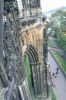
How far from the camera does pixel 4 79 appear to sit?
26.5ft

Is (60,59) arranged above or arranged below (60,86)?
below

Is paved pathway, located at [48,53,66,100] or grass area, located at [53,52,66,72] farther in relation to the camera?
grass area, located at [53,52,66,72]

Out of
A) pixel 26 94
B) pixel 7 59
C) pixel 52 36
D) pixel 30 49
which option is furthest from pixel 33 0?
pixel 52 36

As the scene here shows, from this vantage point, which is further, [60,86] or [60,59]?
[60,59]

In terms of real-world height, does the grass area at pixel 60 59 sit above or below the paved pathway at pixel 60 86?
below

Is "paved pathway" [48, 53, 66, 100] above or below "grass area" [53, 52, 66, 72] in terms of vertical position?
above

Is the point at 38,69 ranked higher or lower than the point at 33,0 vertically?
lower

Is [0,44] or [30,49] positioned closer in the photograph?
[0,44]

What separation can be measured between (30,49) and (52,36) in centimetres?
2592

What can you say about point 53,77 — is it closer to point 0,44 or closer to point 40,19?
point 40,19

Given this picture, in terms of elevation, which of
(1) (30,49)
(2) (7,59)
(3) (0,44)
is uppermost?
(3) (0,44)

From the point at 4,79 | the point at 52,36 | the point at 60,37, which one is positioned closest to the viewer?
the point at 4,79

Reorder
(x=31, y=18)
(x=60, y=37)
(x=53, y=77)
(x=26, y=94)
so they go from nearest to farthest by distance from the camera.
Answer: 1. (x=26, y=94)
2. (x=31, y=18)
3. (x=53, y=77)
4. (x=60, y=37)

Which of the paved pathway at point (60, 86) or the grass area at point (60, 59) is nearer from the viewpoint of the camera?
the paved pathway at point (60, 86)
